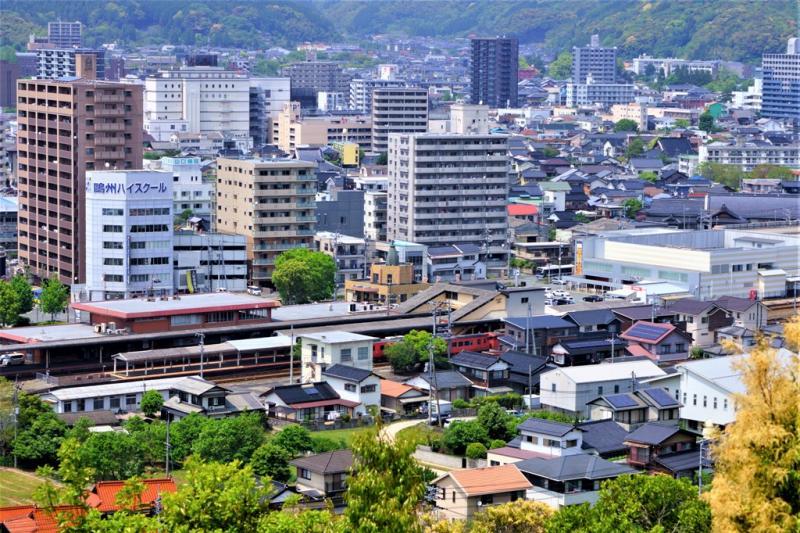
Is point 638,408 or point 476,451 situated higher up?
point 638,408

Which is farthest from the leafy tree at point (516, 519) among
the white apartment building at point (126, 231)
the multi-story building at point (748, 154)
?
the multi-story building at point (748, 154)

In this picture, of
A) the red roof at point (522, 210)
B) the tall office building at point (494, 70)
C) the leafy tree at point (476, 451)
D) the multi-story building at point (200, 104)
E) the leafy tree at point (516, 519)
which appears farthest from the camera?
the tall office building at point (494, 70)

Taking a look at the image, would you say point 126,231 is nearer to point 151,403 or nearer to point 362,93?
point 151,403

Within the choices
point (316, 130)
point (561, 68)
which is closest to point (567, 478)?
point (316, 130)

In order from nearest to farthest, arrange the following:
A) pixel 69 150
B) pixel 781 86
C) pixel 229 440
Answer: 1. pixel 229 440
2. pixel 69 150
3. pixel 781 86

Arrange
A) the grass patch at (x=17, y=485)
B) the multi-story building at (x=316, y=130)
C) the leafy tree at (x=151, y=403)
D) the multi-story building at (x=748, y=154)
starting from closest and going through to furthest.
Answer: the grass patch at (x=17, y=485) < the leafy tree at (x=151, y=403) < the multi-story building at (x=748, y=154) < the multi-story building at (x=316, y=130)

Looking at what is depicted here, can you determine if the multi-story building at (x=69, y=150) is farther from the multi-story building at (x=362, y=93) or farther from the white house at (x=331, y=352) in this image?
the multi-story building at (x=362, y=93)
